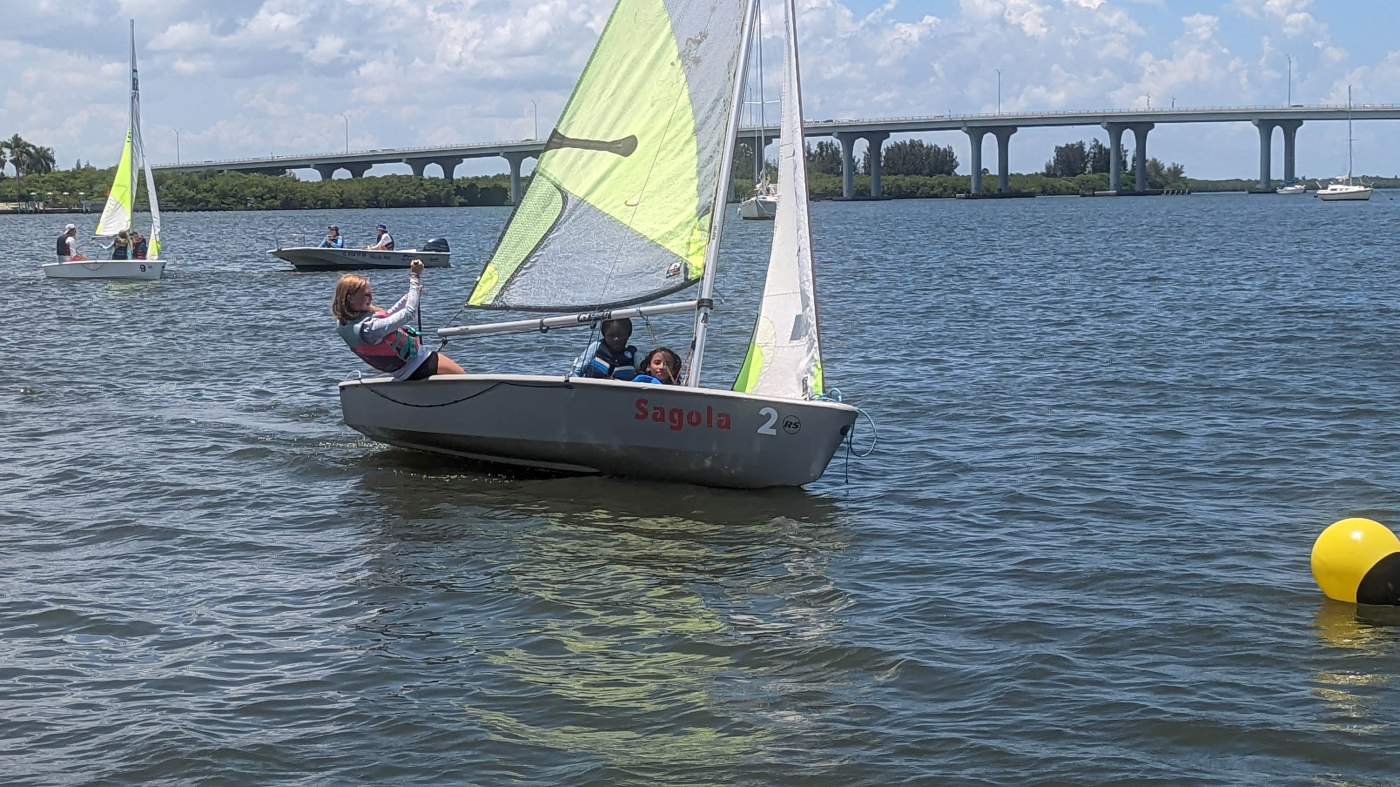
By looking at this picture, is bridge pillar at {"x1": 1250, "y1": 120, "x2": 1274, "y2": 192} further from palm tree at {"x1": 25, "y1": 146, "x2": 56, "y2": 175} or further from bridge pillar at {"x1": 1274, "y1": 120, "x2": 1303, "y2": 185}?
palm tree at {"x1": 25, "y1": 146, "x2": 56, "y2": 175}

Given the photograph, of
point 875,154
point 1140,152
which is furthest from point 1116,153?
point 875,154

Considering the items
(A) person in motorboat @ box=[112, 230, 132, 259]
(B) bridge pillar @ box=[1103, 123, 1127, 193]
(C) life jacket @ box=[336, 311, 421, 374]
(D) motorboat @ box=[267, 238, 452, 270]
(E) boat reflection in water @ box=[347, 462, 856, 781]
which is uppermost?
(B) bridge pillar @ box=[1103, 123, 1127, 193]

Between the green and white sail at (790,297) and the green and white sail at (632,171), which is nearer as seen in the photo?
the green and white sail at (790,297)

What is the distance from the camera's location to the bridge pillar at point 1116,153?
15312 centimetres

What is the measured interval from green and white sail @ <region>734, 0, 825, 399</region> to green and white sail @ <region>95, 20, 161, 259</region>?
33370 mm

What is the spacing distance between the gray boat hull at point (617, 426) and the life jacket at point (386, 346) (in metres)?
0.25

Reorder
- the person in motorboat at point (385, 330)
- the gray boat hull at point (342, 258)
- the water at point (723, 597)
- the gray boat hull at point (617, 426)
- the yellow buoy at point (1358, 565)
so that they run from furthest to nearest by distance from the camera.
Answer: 1. the gray boat hull at point (342, 258)
2. the person in motorboat at point (385, 330)
3. the gray boat hull at point (617, 426)
4. the yellow buoy at point (1358, 565)
5. the water at point (723, 597)

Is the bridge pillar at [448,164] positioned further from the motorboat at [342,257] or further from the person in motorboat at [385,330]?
the person in motorboat at [385,330]

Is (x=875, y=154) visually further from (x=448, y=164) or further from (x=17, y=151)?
(x=17, y=151)

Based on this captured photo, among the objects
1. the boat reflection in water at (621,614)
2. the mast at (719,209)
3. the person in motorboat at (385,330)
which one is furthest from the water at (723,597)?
the mast at (719,209)

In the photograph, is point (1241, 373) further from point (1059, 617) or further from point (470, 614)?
point (470, 614)

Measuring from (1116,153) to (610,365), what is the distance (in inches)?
6041

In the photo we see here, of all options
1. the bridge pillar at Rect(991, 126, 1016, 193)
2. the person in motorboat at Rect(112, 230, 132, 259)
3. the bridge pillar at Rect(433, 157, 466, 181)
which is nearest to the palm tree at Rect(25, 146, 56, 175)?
the bridge pillar at Rect(433, 157, 466, 181)

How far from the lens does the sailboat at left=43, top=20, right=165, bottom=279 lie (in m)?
41.5
